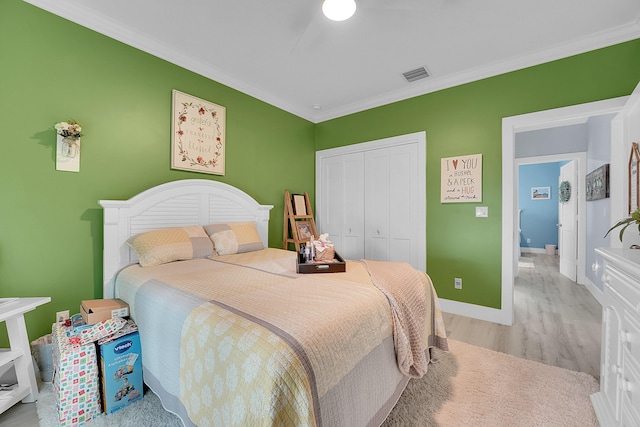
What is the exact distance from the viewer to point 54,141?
1923mm

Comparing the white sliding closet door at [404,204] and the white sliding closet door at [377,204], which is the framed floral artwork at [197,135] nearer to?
the white sliding closet door at [377,204]

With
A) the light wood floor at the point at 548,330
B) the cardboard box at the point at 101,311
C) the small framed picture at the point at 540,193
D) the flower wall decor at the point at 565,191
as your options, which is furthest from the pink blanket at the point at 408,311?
the small framed picture at the point at 540,193

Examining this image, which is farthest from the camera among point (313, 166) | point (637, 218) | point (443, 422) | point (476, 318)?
point (313, 166)

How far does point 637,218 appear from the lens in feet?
3.92

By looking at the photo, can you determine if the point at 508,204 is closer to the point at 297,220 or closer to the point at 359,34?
the point at 359,34

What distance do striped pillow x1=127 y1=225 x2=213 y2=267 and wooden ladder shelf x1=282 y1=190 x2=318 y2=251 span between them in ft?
4.47

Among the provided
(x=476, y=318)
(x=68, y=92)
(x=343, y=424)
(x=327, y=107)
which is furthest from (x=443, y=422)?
→ (x=327, y=107)

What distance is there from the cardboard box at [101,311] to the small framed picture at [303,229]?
2.20 m

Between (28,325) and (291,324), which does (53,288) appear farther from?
(291,324)

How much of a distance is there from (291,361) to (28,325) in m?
2.24

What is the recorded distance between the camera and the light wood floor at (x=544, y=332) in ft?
6.47

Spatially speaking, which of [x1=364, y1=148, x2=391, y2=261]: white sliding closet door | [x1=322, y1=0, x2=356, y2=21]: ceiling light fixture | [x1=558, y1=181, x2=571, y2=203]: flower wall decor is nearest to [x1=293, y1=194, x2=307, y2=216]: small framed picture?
[x1=364, y1=148, x2=391, y2=261]: white sliding closet door

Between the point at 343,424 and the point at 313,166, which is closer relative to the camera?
the point at 343,424

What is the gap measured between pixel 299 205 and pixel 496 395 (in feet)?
9.60
